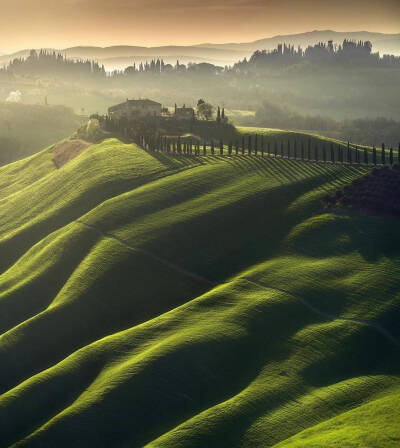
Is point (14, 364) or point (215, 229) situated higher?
point (215, 229)

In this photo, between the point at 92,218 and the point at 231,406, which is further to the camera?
the point at 92,218

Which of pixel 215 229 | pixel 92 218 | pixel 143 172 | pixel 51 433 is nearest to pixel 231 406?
pixel 51 433

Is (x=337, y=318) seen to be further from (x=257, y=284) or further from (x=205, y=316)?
(x=205, y=316)

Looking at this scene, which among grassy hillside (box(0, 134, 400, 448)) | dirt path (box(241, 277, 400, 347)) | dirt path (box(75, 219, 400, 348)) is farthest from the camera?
dirt path (box(75, 219, 400, 348))

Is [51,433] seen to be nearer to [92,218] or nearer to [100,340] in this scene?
[100,340]

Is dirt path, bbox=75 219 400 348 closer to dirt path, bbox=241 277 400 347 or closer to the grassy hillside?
dirt path, bbox=241 277 400 347

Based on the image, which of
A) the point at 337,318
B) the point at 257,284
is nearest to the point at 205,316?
the point at 257,284

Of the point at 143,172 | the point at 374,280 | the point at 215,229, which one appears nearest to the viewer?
the point at 374,280

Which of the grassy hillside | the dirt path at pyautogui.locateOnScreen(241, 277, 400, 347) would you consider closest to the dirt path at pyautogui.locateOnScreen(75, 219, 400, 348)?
the dirt path at pyautogui.locateOnScreen(241, 277, 400, 347)
